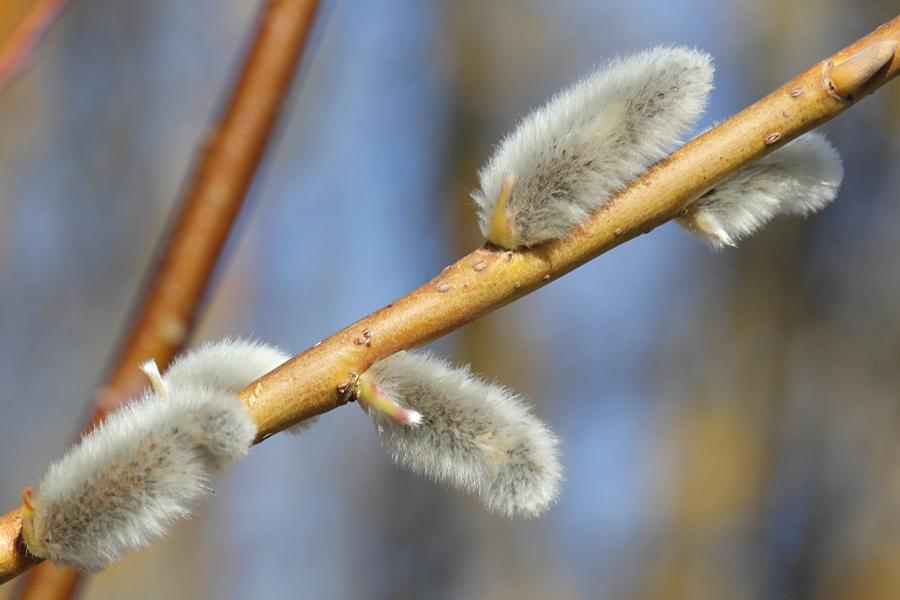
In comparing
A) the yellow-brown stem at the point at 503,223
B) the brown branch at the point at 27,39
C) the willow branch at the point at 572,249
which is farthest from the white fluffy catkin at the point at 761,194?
the brown branch at the point at 27,39

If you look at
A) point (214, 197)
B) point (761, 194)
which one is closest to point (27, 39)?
point (214, 197)

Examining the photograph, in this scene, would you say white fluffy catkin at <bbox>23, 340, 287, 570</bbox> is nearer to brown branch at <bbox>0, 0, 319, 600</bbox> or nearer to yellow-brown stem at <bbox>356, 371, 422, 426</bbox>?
yellow-brown stem at <bbox>356, 371, 422, 426</bbox>

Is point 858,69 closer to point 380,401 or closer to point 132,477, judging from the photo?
point 380,401

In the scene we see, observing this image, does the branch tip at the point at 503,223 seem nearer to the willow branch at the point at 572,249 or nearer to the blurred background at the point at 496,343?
the willow branch at the point at 572,249

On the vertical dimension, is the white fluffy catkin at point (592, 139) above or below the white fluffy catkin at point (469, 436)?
above

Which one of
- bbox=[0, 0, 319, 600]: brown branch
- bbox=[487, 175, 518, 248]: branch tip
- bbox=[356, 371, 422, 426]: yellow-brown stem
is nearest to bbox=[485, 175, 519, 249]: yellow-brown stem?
bbox=[487, 175, 518, 248]: branch tip

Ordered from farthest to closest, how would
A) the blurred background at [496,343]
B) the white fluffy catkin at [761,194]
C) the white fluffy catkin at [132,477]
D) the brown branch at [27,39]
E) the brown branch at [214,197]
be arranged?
the blurred background at [496,343], the brown branch at [214,197], the brown branch at [27,39], the white fluffy catkin at [761,194], the white fluffy catkin at [132,477]

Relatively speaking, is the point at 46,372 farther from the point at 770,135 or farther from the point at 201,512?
the point at 770,135

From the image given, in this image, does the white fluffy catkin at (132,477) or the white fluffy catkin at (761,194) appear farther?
the white fluffy catkin at (761,194)
